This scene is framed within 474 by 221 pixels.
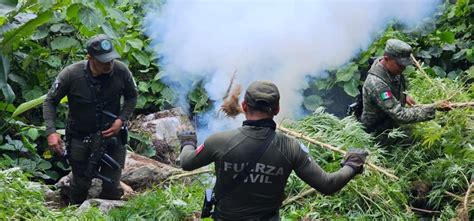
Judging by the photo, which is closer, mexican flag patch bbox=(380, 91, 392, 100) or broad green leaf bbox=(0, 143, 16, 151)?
mexican flag patch bbox=(380, 91, 392, 100)

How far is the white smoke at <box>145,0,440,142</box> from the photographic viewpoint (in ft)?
30.9

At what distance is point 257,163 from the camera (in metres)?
4.02

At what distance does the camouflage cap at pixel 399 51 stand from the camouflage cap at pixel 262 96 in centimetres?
264

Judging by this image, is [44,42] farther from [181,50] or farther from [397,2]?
[397,2]

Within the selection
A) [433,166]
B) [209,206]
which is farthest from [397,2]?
[209,206]

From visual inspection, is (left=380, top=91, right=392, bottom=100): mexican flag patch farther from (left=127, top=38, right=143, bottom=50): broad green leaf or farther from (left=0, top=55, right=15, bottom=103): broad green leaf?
(left=127, top=38, right=143, bottom=50): broad green leaf

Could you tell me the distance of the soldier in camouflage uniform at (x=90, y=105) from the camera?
6.18 m

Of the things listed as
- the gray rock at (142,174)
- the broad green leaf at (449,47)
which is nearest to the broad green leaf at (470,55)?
the broad green leaf at (449,47)

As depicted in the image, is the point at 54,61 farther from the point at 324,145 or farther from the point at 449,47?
the point at 449,47

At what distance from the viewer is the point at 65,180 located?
7.21 m

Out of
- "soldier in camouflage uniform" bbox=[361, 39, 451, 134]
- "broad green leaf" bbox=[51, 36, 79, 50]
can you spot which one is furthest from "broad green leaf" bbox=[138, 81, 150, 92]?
"soldier in camouflage uniform" bbox=[361, 39, 451, 134]

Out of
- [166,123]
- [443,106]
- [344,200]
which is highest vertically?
[443,106]

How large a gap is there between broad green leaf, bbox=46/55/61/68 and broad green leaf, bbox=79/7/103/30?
6.55 ft

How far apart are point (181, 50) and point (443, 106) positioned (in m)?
4.52
